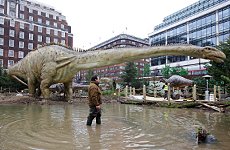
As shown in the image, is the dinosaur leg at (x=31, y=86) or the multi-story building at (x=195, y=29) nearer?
the dinosaur leg at (x=31, y=86)

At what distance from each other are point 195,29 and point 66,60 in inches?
1582

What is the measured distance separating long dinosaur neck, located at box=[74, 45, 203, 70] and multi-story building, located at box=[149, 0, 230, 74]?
93.4ft

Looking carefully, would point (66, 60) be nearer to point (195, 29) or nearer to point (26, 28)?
point (26, 28)

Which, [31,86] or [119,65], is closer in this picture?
[31,86]

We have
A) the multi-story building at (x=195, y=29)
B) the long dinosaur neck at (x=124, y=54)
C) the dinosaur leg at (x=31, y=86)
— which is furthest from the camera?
the multi-story building at (x=195, y=29)

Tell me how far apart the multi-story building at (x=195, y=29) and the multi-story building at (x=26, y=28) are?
21290 mm

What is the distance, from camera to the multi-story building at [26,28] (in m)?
43.2

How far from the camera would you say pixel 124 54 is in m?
8.76

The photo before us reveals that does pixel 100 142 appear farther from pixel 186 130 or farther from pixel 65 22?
pixel 65 22

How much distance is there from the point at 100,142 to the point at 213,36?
43.0m

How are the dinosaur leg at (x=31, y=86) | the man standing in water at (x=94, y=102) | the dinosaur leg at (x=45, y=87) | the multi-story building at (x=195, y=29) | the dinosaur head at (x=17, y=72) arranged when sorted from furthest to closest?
the multi-story building at (x=195, y=29)
the dinosaur head at (x=17, y=72)
the dinosaur leg at (x=31, y=86)
the dinosaur leg at (x=45, y=87)
the man standing in water at (x=94, y=102)

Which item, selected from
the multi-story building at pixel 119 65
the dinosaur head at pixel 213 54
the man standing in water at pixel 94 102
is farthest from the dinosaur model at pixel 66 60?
the multi-story building at pixel 119 65

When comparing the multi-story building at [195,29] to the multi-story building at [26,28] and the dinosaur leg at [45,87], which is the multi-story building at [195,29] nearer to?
the multi-story building at [26,28]

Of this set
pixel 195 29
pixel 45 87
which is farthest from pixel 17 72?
Answer: pixel 195 29
